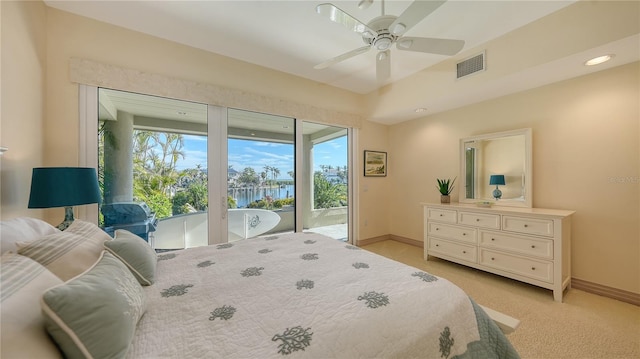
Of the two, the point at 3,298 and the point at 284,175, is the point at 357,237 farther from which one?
the point at 3,298

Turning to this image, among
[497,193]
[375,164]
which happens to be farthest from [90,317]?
[375,164]

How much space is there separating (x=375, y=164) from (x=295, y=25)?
104 inches

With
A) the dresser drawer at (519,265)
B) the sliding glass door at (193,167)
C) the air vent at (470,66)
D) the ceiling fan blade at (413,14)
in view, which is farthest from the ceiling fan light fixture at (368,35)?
the dresser drawer at (519,265)

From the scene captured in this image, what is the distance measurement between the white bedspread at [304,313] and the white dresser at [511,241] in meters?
1.71

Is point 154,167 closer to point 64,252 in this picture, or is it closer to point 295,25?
point 64,252

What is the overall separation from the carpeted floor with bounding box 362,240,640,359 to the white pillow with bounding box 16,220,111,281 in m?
2.59

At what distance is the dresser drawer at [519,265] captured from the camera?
7.34ft

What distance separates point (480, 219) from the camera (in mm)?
2715

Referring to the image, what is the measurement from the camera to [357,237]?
395 centimetres

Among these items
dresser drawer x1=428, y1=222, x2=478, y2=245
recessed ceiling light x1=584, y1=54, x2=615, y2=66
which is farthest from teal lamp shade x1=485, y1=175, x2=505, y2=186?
recessed ceiling light x1=584, y1=54, x2=615, y2=66

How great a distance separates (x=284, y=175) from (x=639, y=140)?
12.0 feet

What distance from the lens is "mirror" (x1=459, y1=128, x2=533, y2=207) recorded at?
109 inches

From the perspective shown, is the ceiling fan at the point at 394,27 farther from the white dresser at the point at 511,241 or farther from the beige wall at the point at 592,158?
the white dresser at the point at 511,241

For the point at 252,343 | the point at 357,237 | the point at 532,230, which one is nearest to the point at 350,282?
the point at 252,343
